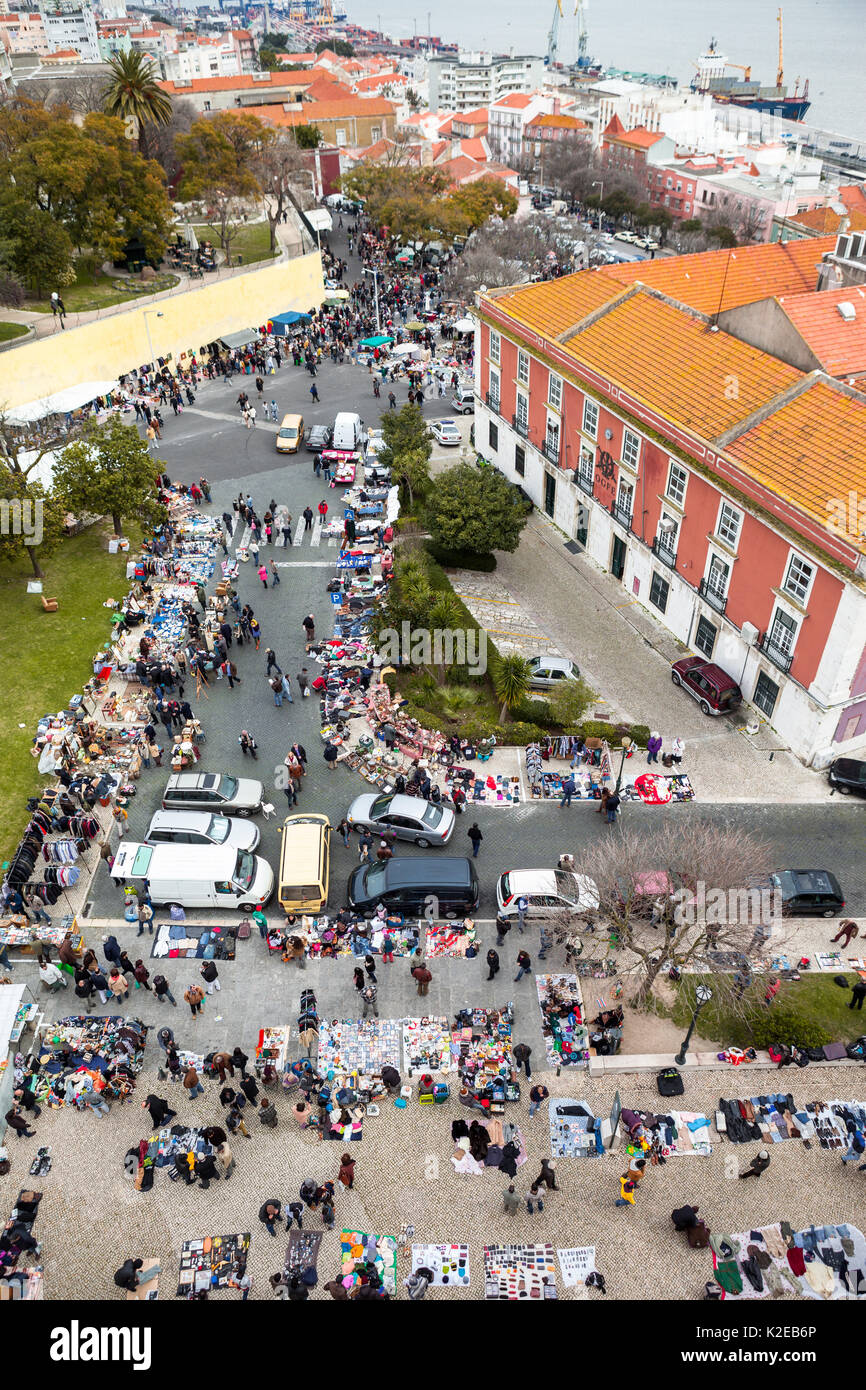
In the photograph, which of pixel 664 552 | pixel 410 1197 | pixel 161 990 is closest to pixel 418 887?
pixel 161 990

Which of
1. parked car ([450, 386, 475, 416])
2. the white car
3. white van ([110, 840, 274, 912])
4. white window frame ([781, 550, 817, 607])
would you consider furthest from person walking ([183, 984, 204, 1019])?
parked car ([450, 386, 475, 416])

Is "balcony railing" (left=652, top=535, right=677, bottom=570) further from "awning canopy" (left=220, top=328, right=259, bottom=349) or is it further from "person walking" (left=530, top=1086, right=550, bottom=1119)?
"awning canopy" (left=220, top=328, right=259, bottom=349)

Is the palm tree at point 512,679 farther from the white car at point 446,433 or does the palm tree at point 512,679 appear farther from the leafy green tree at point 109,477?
the white car at point 446,433

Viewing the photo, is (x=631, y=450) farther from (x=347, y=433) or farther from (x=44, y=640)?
(x=44, y=640)

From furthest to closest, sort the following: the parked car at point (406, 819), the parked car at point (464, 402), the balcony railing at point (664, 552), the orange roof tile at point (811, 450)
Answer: the parked car at point (464, 402) < the balcony railing at point (664, 552) < the orange roof tile at point (811, 450) < the parked car at point (406, 819)

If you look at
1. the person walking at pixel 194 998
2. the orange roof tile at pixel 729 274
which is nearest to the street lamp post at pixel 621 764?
the person walking at pixel 194 998

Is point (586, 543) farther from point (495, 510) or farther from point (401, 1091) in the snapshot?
point (401, 1091)

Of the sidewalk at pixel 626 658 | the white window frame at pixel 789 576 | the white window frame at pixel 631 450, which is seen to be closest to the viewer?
the white window frame at pixel 789 576
